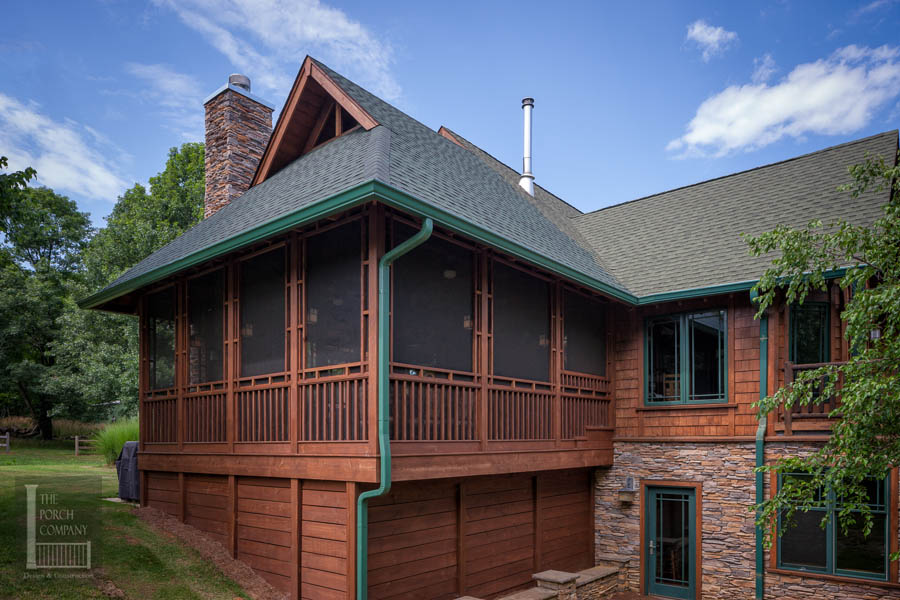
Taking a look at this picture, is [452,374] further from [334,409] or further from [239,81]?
[239,81]

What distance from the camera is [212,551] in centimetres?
775

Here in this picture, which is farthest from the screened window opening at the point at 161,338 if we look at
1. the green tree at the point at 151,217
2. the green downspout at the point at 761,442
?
the green tree at the point at 151,217

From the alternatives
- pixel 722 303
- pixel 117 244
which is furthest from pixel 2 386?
pixel 722 303

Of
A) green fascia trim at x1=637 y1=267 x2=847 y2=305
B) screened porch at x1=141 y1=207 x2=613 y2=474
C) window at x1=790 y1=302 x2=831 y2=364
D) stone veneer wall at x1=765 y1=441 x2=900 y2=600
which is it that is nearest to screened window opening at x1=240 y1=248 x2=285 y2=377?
screened porch at x1=141 y1=207 x2=613 y2=474

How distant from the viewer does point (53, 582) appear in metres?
6.19

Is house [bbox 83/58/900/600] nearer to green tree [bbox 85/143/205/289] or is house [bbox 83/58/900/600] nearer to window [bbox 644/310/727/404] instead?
window [bbox 644/310/727/404]

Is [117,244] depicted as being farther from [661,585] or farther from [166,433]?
[661,585]

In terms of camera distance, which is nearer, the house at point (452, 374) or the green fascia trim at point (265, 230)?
the green fascia trim at point (265, 230)

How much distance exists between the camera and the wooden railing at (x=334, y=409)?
245 inches

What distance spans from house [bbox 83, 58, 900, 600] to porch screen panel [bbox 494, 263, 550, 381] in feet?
0.13

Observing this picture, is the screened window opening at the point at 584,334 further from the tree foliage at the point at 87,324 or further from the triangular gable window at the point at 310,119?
the tree foliage at the point at 87,324

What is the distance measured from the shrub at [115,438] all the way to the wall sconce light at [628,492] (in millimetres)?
10616

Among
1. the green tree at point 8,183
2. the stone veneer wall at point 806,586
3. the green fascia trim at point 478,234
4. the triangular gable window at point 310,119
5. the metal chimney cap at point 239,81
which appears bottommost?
the stone veneer wall at point 806,586

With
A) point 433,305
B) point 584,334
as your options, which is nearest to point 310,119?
point 433,305
